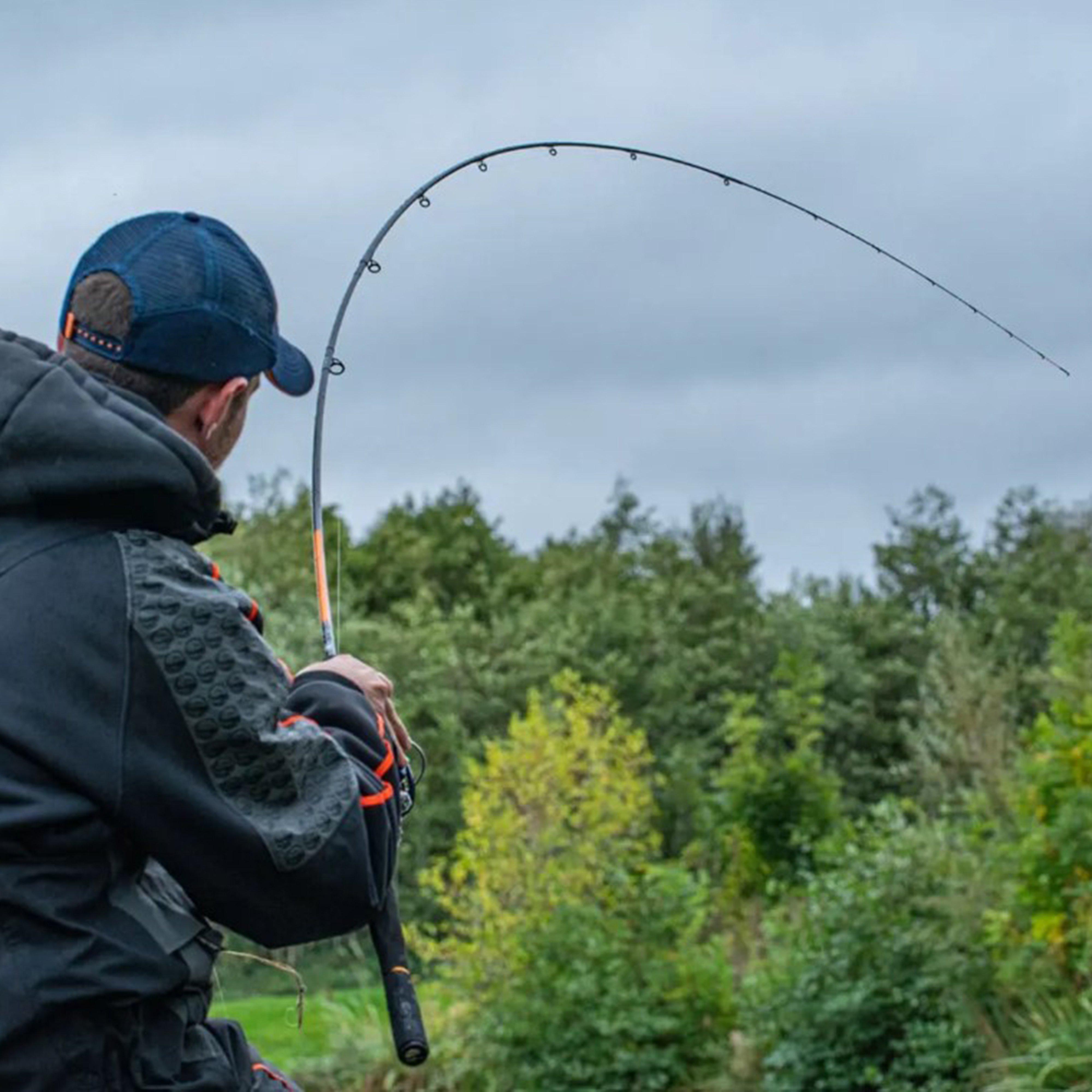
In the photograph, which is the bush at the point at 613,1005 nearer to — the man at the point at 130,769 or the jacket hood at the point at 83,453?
the man at the point at 130,769

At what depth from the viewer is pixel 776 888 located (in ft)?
50.2

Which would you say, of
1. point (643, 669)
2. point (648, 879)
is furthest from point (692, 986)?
point (643, 669)

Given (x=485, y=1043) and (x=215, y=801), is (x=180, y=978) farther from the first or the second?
(x=485, y=1043)

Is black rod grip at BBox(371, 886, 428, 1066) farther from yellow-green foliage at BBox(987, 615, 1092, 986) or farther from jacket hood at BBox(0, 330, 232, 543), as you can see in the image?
yellow-green foliage at BBox(987, 615, 1092, 986)

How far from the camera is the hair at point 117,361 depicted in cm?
283

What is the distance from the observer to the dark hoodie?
256 centimetres

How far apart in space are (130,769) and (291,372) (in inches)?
30.1

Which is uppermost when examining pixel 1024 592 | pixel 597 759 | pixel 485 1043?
pixel 1024 592

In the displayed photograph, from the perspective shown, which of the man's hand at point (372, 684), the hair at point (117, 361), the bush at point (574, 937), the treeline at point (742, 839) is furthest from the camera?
the bush at point (574, 937)

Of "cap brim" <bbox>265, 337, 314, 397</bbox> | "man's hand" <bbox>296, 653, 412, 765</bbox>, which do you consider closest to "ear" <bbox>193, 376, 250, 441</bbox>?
"cap brim" <bbox>265, 337, 314, 397</bbox>

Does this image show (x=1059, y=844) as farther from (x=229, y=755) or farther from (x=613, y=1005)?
(x=229, y=755)

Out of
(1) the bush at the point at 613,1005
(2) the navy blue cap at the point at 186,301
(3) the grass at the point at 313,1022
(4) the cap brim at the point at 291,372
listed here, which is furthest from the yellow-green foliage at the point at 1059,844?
(2) the navy blue cap at the point at 186,301

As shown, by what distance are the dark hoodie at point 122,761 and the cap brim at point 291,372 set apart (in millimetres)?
415

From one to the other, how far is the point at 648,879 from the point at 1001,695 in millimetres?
8721
